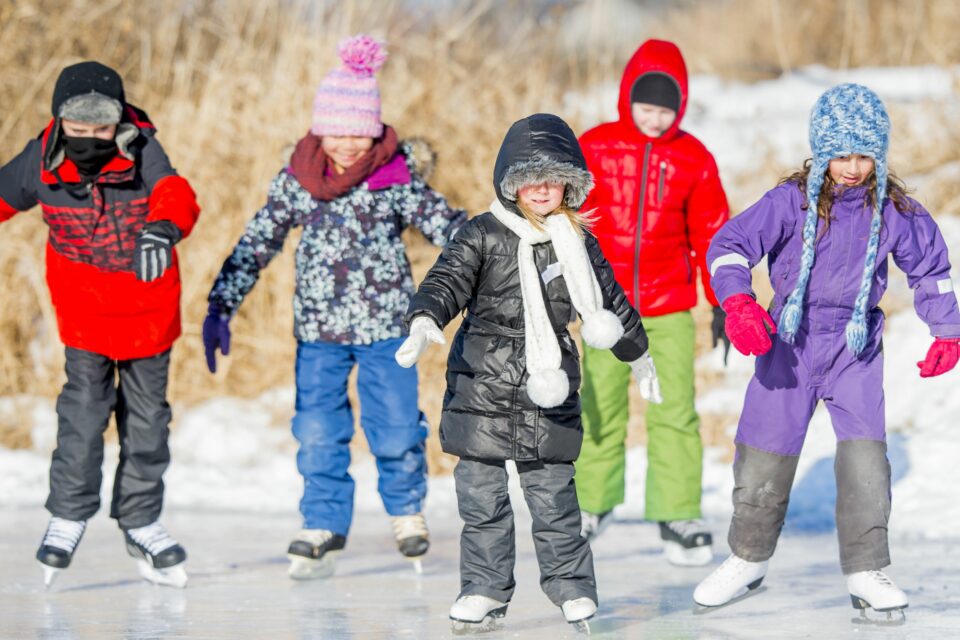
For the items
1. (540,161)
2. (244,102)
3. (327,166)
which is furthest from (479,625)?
(244,102)

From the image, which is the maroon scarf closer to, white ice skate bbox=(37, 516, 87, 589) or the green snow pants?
the green snow pants

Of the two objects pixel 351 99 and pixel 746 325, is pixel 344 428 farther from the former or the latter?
pixel 746 325

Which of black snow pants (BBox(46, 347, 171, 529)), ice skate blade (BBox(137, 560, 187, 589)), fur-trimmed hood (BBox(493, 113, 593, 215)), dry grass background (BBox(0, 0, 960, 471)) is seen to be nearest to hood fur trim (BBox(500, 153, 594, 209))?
fur-trimmed hood (BBox(493, 113, 593, 215))

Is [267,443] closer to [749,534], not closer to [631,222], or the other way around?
[631,222]

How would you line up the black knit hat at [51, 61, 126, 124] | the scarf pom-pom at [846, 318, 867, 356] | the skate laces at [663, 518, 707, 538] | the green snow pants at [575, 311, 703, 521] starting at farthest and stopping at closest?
1. the green snow pants at [575, 311, 703, 521]
2. the skate laces at [663, 518, 707, 538]
3. the black knit hat at [51, 61, 126, 124]
4. the scarf pom-pom at [846, 318, 867, 356]

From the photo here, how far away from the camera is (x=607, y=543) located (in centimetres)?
591

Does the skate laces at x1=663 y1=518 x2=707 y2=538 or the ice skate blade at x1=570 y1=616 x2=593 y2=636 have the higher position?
the skate laces at x1=663 y1=518 x2=707 y2=538

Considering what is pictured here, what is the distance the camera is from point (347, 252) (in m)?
5.34

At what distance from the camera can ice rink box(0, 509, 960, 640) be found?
432 centimetres

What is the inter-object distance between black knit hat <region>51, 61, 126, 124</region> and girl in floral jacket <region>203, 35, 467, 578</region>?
26.7 inches

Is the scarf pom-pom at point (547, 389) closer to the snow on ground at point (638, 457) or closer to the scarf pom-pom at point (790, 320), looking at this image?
the scarf pom-pom at point (790, 320)

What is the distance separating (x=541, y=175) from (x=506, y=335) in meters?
0.45

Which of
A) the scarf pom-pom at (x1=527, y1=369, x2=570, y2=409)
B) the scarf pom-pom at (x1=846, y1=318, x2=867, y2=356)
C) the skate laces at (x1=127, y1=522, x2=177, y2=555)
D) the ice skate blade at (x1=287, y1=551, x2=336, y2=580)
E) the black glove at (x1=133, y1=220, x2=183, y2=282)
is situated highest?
the black glove at (x1=133, y1=220, x2=183, y2=282)

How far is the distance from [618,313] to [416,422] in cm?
133
